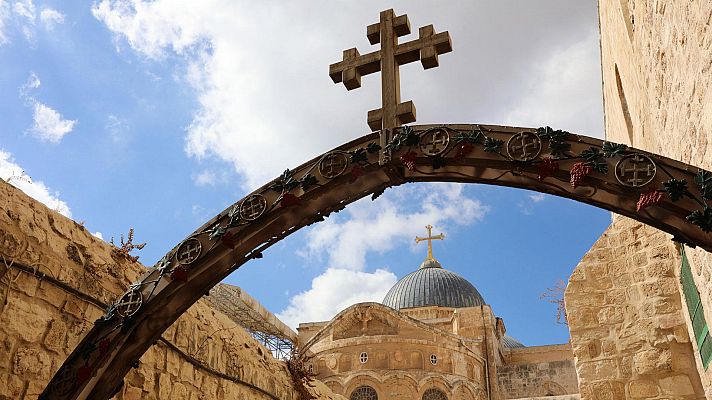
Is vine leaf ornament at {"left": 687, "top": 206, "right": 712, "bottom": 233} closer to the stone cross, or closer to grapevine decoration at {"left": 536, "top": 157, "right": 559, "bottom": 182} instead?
grapevine decoration at {"left": 536, "top": 157, "right": 559, "bottom": 182}

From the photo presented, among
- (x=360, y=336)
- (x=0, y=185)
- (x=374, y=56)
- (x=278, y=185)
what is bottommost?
(x=278, y=185)

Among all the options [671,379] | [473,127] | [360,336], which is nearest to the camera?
[473,127]

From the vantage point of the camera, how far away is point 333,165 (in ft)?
9.63

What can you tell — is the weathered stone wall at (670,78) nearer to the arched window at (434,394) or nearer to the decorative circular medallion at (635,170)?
the decorative circular medallion at (635,170)

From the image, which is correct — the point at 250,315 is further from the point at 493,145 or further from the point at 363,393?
the point at 493,145

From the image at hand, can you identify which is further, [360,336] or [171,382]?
[360,336]

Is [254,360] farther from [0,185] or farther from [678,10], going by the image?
[678,10]

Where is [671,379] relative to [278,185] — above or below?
below

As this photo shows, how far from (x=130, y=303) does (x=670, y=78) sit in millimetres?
3344

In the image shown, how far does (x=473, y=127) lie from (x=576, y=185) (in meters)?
0.53

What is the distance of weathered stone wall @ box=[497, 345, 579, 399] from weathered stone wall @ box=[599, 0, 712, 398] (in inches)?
848

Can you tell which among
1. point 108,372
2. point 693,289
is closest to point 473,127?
point 108,372

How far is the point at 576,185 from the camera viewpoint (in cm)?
249

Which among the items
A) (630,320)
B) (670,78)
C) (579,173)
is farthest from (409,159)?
(630,320)
